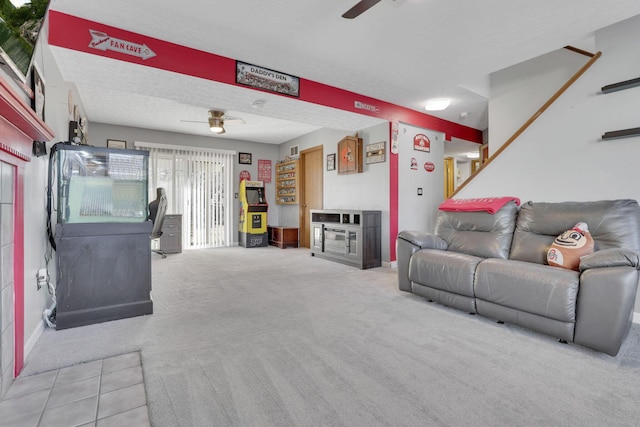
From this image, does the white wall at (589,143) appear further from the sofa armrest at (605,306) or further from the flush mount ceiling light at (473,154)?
the flush mount ceiling light at (473,154)

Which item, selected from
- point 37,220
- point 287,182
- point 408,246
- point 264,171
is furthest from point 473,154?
point 37,220

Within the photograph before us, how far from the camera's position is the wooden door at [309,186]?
252 inches

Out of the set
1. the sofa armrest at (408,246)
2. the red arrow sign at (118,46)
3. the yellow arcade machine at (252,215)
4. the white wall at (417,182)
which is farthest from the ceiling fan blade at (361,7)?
the yellow arcade machine at (252,215)

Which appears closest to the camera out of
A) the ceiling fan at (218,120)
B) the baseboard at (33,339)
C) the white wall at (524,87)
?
the baseboard at (33,339)

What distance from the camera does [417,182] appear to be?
5129mm

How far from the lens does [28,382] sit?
5.14ft

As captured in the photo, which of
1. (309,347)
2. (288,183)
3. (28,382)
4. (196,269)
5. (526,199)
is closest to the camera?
(28,382)

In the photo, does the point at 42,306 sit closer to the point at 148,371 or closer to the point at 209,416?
the point at 148,371

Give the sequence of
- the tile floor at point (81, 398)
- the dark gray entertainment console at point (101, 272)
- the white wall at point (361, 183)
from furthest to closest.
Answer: the white wall at point (361, 183), the dark gray entertainment console at point (101, 272), the tile floor at point (81, 398)

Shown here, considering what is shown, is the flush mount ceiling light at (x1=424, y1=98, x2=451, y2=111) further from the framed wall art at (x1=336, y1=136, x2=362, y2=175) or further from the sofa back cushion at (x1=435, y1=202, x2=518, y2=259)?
the sofa back cushion at (x1=435, y1=202, x2=518, y2=259)

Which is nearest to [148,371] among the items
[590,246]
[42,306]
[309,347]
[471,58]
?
[309,347]

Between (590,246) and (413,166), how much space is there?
311 centimetres

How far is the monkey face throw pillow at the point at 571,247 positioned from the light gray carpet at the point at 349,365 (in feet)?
1.87

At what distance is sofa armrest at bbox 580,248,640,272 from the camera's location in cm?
178
